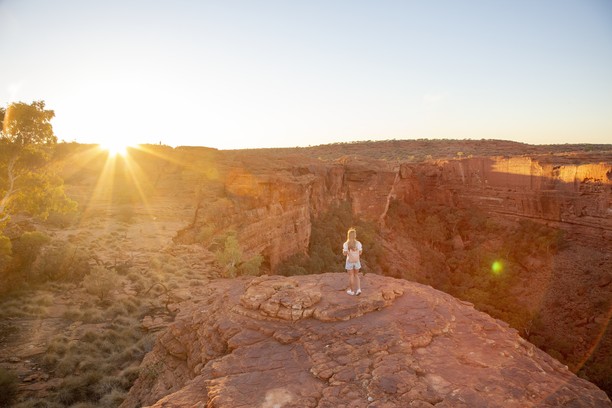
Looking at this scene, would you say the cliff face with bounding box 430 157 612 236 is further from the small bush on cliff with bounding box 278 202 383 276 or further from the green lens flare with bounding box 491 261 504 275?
the small bush on cliff with bounding box 278 202 383 276

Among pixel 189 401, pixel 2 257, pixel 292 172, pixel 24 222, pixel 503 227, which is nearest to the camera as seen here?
pixel 189 401

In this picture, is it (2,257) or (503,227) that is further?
(503,227)

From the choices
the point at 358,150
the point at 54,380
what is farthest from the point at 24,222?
the point at 358,150

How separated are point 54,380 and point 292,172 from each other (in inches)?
650

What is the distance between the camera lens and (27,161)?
9711 millimetres

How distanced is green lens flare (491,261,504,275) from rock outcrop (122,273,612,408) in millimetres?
19426

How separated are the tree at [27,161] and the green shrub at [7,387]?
5.04 m

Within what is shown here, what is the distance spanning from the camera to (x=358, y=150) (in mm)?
53594

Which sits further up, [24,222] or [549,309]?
[24,222]

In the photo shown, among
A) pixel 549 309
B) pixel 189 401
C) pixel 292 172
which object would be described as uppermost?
pixel 292 172

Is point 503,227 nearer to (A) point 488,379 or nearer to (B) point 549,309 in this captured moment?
(B) point 549,309

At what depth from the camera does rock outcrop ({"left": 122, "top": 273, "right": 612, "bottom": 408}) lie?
141 inches

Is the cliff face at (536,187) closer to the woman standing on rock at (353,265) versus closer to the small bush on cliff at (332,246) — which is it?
the small bush on cliff at (332,246)

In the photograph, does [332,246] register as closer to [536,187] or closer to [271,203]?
[271,203]
